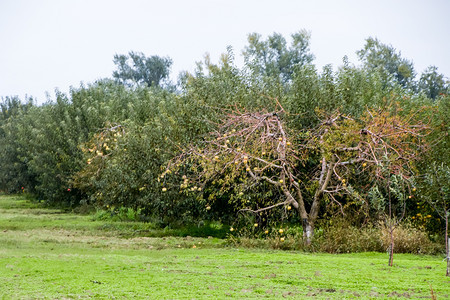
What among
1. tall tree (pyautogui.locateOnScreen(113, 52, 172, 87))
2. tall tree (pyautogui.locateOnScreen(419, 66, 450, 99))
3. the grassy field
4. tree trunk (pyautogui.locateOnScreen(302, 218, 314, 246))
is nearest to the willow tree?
tree trunk (pyautogui.locateOnScreen(302, 218, 314, 246))

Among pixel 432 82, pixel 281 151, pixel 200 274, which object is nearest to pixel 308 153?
pixel 281 151

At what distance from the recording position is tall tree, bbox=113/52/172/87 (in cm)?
6216

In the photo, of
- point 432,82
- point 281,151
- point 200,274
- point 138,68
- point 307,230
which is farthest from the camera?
point 138,68

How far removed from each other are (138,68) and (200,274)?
56226 millimetres

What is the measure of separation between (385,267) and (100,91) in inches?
854

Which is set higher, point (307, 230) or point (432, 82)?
point (432, 82)

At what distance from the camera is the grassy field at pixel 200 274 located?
7285mm

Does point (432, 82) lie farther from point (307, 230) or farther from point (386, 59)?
point (307, 230)

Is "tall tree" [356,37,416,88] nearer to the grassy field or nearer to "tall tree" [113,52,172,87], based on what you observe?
"tall tree" [113,52,172,87]

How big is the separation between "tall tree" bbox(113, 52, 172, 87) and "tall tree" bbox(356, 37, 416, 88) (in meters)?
25.8

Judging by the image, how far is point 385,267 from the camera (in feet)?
30.3

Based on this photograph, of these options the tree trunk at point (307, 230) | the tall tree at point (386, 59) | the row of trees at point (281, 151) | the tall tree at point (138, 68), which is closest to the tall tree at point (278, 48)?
the tall tree at point (386, 59)

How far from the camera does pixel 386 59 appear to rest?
49625 mm

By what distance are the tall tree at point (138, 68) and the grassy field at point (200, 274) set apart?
50.5 meters
